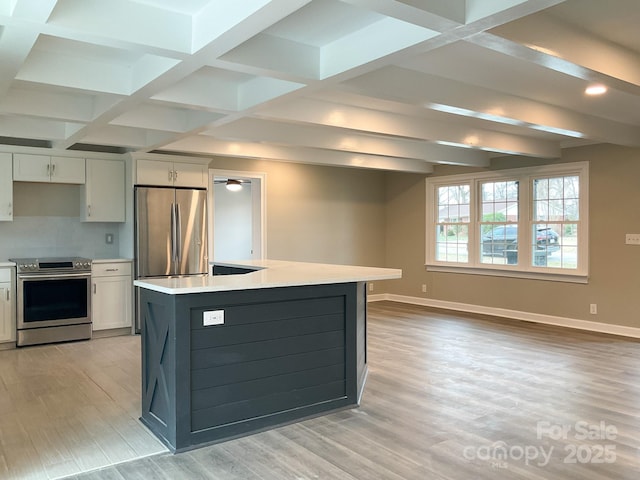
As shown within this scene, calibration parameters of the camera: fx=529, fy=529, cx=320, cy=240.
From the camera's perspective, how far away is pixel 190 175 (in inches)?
257

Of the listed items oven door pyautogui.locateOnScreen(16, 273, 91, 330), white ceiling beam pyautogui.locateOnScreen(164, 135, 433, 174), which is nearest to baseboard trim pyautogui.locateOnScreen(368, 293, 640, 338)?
white ceiling beam pyautogui.locateOnScreen(164, 135, 433, 174)

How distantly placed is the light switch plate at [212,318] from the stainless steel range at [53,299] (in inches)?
133

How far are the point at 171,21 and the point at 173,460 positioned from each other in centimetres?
237

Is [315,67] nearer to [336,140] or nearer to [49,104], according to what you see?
[49,104]

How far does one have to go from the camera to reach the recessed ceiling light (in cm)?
418

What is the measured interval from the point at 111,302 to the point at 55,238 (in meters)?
1.03

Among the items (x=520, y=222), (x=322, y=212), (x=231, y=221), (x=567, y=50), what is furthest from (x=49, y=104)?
(x=520, y=222)

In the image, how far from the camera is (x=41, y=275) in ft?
18.6

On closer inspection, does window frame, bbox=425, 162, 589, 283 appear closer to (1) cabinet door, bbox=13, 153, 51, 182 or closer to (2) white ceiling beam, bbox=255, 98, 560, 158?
(2) white ceiling beam, bbox=255, 98, 560, 158

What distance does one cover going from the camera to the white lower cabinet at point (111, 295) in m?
6.09

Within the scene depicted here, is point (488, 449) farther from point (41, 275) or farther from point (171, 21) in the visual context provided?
point (41, 275)

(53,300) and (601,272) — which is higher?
(601,272)

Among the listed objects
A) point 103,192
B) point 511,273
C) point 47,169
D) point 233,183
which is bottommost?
point 511,273

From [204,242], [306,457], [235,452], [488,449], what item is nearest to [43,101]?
[204,242]
